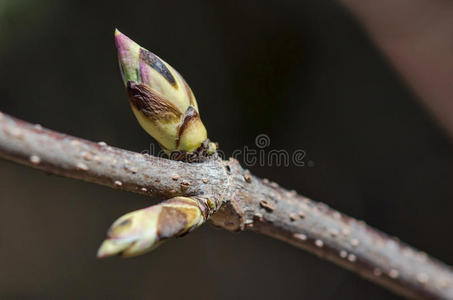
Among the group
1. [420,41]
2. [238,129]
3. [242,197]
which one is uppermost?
[420,41]

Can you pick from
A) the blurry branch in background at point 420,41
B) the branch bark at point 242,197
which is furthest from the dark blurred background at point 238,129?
the branch bark at point 242,197

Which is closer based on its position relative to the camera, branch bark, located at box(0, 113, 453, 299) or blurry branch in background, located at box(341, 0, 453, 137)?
branch bark, located at box(0, 113, 453, 299)

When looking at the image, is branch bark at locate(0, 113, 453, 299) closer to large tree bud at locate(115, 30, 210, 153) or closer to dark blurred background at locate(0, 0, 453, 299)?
large tree bud at locate(115, 30, 210, 153)

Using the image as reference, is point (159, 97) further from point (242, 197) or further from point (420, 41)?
point (420, 41)

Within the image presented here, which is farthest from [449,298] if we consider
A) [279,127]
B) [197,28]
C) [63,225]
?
[63,225]

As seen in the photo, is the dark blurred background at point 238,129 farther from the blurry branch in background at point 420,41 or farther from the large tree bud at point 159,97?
the large tree bud at point 159,97

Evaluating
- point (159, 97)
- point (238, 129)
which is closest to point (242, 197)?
point (159, 97)

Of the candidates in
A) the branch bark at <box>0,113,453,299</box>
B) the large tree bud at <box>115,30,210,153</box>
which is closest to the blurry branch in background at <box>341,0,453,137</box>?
the branch bark at <box>0,113,453,299</box>
